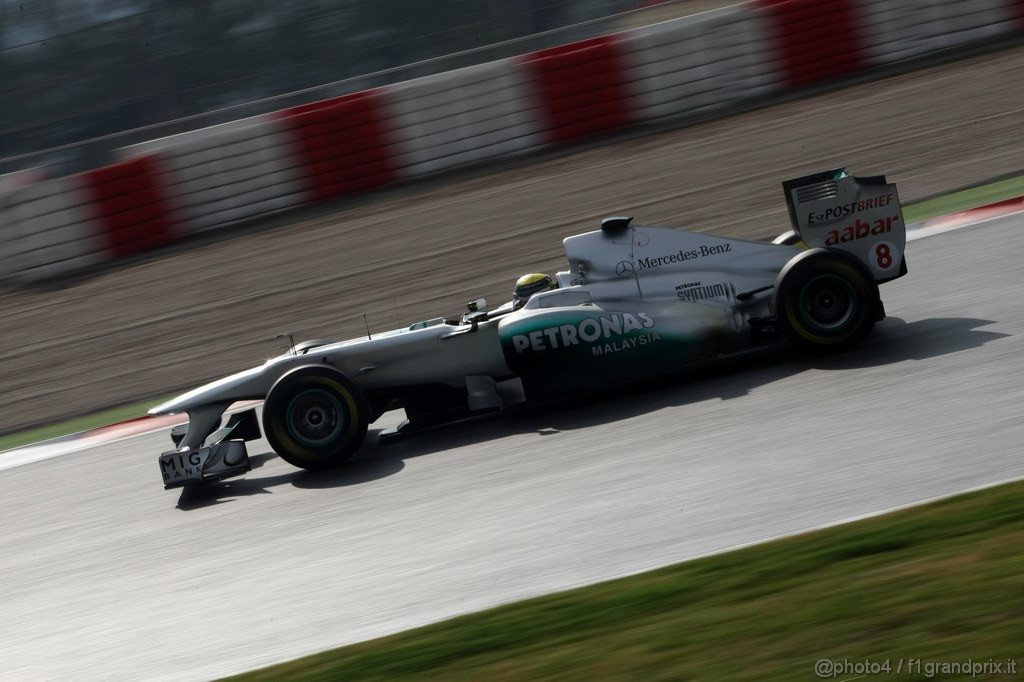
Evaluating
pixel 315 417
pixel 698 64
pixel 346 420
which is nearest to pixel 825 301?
pixel 346 420

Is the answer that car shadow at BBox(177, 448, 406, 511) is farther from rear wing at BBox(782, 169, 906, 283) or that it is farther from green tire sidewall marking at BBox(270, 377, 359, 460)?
rear wing at BBox(782, 169, 906, 283)

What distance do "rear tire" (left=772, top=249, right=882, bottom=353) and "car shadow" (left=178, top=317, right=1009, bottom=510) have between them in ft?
0.52

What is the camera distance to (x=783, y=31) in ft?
45.7

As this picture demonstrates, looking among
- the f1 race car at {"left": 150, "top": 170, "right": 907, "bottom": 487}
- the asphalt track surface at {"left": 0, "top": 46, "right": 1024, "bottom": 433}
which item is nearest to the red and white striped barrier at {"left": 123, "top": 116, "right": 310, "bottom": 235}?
the asphalt track surface at {"left": 0, "top": 46, "right": 1024, "bottom": 433}

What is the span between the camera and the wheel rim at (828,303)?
5.72m

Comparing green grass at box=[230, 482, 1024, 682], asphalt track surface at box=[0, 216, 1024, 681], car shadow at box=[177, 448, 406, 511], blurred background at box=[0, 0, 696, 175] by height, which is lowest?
green grass at box=[230, 482, 1024, 682]

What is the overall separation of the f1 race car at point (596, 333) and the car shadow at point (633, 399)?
0.14 m

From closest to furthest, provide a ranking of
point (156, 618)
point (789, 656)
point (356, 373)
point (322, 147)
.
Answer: point (789, 656)
point (156, 618)
point (356, 373)
point (322, 147)

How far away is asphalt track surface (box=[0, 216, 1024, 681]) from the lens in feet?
14.0

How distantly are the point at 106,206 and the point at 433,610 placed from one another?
9402 millimetres

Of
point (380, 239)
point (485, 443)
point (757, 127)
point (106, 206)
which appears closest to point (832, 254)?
point (485, 443)

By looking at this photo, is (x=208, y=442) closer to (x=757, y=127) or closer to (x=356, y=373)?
(x=356, y=373)

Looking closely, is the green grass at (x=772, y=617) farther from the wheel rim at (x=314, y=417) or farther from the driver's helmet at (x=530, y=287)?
the driver's helmet at (x=530, y=287)

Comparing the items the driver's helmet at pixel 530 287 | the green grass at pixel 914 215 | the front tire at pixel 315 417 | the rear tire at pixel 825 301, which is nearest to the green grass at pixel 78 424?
the green grass at pixel 914 215
